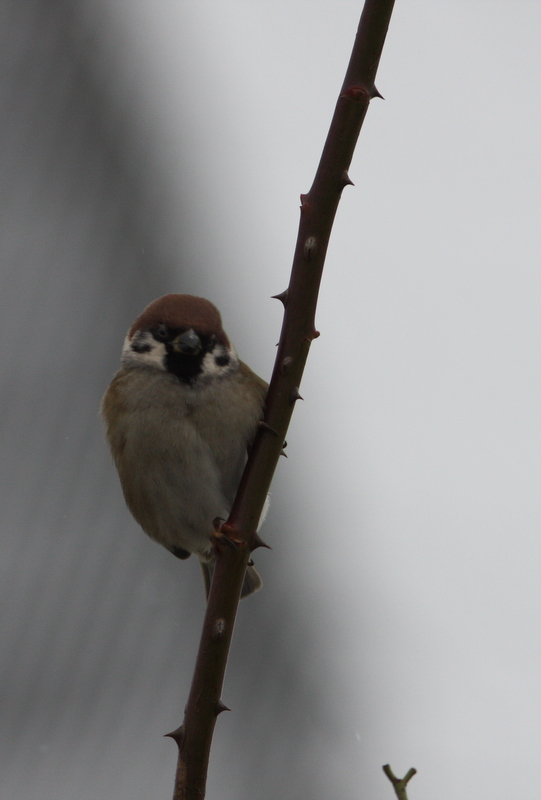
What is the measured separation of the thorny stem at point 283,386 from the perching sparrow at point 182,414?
0.97 metres

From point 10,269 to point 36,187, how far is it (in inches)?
27.4

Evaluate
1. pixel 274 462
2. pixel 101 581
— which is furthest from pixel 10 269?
pixel 274 462

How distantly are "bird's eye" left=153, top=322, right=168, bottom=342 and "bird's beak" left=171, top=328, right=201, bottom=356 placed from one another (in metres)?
0.08

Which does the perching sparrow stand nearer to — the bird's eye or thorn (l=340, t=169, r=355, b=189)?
the bird's eye

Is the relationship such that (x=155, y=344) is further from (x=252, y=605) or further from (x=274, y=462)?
(x=252, y=605)

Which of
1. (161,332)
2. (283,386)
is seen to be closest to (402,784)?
(283,386)

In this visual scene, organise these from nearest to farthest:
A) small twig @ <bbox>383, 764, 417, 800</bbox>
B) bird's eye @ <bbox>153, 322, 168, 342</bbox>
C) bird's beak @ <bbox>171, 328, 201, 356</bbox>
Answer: small twig @ <bbox>383, 764, 417, 800</bbox>
bird's beak @ <bbox>171, 328, 201, 356</bbox>
bird's eye @ <bbox>153, 322, 168, 342</bbox>

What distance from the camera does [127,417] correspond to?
2646mm

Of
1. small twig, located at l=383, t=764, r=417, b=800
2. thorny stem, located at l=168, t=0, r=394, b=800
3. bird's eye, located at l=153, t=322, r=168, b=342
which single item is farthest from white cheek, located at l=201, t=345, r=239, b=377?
small twig, located at l=383, t=764, r=417, b=800

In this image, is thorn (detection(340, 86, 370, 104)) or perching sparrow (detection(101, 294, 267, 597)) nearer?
thorn (detection(340, 86, 370, 104))

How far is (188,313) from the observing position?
256cm

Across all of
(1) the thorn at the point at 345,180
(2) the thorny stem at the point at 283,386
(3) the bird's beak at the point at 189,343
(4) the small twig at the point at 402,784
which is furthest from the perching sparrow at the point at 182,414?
(4) the small twig at the point at 402,784

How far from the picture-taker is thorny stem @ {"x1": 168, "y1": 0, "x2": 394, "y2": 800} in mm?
1371

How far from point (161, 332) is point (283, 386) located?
122 centimetres
